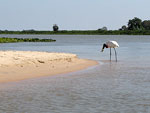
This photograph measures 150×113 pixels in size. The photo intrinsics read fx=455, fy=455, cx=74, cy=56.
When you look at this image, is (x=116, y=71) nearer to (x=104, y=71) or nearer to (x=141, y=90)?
(x=104, y=71)

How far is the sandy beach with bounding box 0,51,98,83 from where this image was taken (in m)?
16.1

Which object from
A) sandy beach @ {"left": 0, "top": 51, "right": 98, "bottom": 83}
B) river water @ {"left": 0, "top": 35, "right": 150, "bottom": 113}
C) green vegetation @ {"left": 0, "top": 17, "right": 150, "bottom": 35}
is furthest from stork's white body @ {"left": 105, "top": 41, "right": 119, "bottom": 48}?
green vegetation @ {"left": 0, "top": 17, "right": 150, "bottom": 35}

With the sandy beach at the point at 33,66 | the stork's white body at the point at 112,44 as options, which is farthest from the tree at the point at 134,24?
the sandy beach at the point at 33,66

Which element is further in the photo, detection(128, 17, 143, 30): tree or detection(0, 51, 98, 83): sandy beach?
detection(128, 17, 143, 30): tree

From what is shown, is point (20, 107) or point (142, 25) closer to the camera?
point (20, 107)

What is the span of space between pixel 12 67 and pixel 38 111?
23.3 ft

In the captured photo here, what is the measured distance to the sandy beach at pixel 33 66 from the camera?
53.0 ft

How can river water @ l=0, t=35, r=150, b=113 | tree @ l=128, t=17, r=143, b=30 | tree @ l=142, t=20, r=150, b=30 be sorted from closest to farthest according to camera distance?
river water @ l=0, t=35, r=150, b=113
tree @ l=128, t=17, r=143, b=30
tree @ l=142, t=20, r=150, b=30

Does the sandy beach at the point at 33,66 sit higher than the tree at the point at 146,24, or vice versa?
the sandy beach at the point at 33,66

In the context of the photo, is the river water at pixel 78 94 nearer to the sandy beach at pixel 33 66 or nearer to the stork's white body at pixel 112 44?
the sandy beach at pixel 33 66

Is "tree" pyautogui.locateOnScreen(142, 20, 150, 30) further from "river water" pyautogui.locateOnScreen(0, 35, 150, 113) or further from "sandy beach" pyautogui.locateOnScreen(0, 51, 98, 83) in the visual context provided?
"river water" pyautogui.locateOnScreen(0, 35, 150, 113)

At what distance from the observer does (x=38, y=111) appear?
1024 cm

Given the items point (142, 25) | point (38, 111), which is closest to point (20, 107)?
point (38, 111)

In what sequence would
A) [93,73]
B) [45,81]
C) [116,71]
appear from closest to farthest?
[45,81], [93,73], [116,71]
